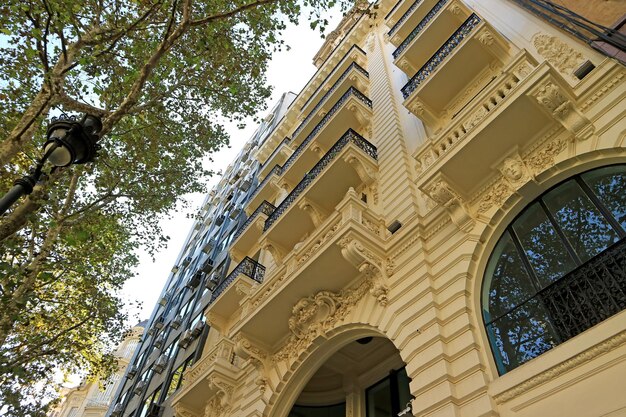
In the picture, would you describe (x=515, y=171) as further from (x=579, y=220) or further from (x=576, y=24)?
(x=576, y=24)

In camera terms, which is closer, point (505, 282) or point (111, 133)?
point (505, 282)

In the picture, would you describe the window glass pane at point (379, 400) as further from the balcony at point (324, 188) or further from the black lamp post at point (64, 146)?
the black lamp post at point (64, 146)

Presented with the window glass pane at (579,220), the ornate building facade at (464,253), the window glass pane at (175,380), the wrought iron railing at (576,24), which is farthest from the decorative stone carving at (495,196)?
the window glass pane at (175,380)

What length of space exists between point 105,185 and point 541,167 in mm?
15686

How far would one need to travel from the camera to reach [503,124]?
8.19 metres

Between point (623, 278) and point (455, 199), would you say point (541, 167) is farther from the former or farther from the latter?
point (623, 278)

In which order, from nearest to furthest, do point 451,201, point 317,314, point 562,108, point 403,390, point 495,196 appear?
point 562,108 < point 495,196 < point 451,201 < point 403,390 < point 317,314

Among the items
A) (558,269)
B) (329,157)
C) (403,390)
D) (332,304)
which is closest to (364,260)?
(332,304)

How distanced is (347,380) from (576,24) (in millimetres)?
10841

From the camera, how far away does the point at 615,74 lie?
24.5ft

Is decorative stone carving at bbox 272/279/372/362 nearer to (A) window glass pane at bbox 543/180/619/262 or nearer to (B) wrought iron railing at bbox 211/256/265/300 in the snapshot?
(A) window glass pane at bbox 543/180/619/262

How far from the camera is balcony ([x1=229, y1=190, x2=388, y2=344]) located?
390 inches

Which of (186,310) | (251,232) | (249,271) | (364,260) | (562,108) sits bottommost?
(364,260)

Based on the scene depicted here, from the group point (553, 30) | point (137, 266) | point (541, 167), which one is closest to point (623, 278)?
point (541, 167)
